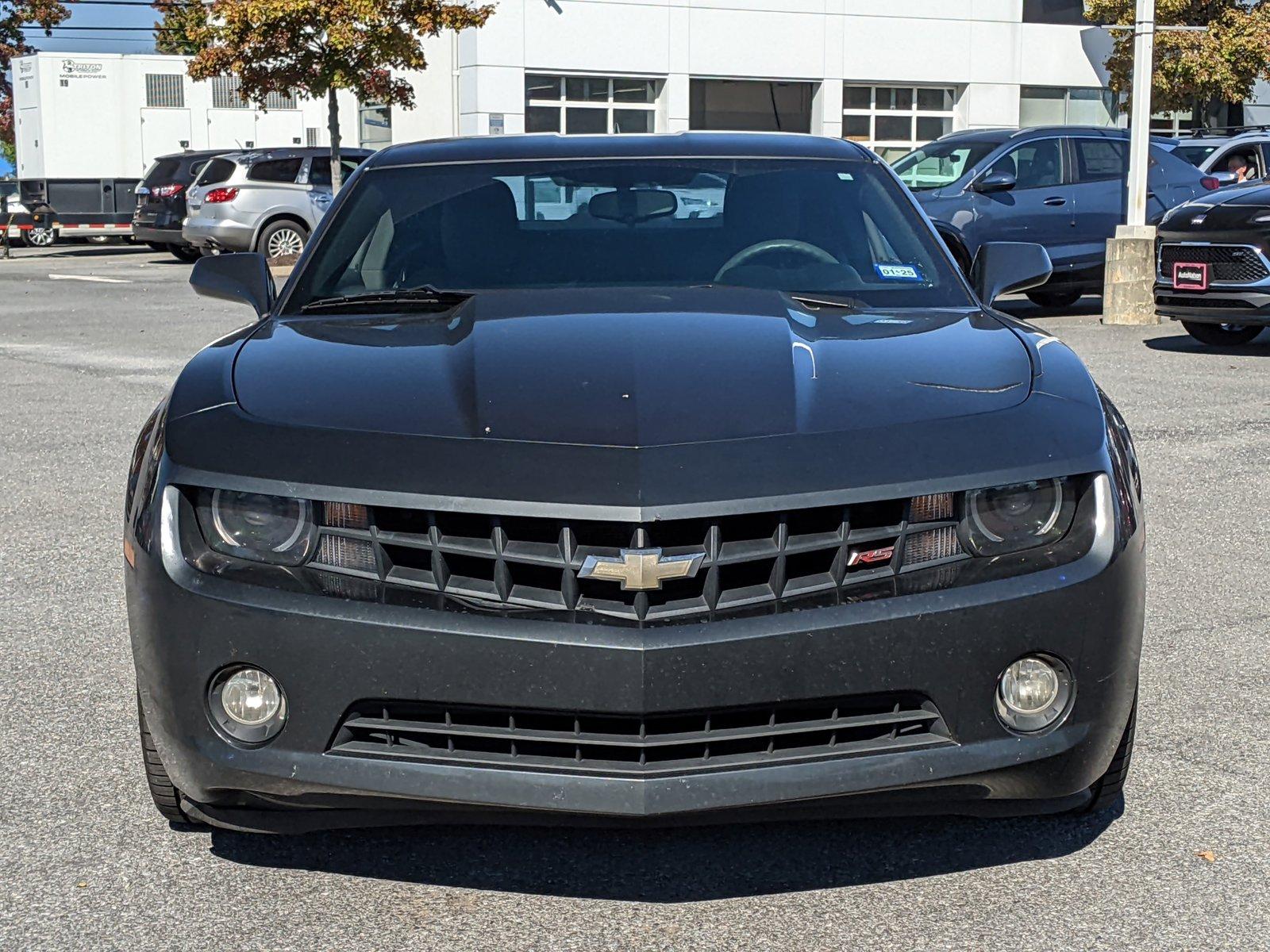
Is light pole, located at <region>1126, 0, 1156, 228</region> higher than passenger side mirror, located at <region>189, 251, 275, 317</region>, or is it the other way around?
light pole, located at <region>1126, 0, 1156, 228</region>

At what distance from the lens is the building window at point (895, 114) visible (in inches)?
1460

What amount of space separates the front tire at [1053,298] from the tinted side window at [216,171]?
1183cm

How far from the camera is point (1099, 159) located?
1617 cm

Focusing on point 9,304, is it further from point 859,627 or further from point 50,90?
point 859,627

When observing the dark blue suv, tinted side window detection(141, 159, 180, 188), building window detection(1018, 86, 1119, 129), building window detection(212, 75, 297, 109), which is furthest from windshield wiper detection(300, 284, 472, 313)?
building window detection(1018, 86, 1119, 129)

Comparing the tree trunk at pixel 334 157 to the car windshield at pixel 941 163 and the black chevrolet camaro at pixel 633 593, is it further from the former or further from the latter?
the black chevrolet camaro at pixel 633 593

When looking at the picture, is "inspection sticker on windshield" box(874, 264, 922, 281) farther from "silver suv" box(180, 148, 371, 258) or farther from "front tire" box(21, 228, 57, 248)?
"front tire" box(21, 228, 57, 248)

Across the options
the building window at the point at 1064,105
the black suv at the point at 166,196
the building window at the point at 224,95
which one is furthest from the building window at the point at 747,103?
the black suv at the point at 166,196

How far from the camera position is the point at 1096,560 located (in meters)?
2.96

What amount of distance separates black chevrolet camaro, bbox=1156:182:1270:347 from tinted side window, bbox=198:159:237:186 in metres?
14.8

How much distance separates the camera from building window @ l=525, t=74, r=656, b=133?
113 ft

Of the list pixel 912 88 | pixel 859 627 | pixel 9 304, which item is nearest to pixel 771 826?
pixel 859 627

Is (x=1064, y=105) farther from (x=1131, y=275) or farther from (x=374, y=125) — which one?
(x=1131, y=275)

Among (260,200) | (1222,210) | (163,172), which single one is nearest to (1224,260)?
(1222,210)
